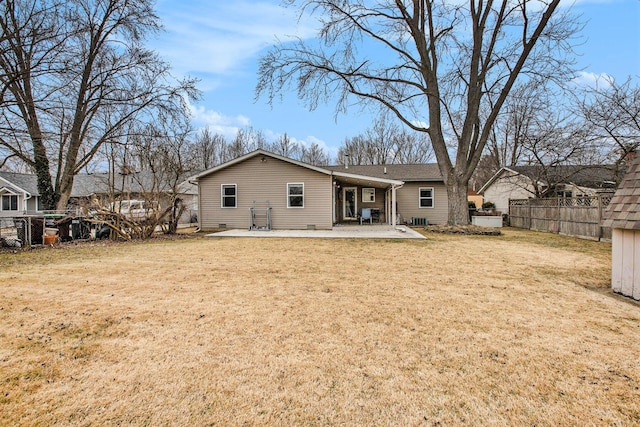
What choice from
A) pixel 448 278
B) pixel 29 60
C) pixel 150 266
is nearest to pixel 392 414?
pixel 448 278

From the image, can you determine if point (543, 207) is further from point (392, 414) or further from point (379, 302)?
point (392, 414)

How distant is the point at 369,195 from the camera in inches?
781

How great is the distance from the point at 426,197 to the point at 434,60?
763 centimetres

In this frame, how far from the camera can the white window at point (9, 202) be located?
1003 inches

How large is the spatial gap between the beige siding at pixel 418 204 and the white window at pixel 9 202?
29.5m

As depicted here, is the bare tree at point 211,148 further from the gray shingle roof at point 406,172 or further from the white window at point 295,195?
the white window at point 295,195

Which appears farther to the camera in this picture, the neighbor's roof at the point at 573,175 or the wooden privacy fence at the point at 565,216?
the neighbor's roof at the point at 573,175

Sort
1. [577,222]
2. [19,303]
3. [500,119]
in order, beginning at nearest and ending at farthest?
[19,303] < [577,222] < [500,119]

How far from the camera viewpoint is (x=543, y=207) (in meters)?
15.8

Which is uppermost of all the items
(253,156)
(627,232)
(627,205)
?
(253,156)

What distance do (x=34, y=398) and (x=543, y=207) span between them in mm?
18586

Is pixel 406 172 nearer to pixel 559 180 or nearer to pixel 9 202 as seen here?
pixel 559 180

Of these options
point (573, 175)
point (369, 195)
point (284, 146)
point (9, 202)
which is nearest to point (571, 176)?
point (573, 175)

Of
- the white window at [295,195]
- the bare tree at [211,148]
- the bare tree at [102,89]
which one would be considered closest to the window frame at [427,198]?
the white window at [295,195]
